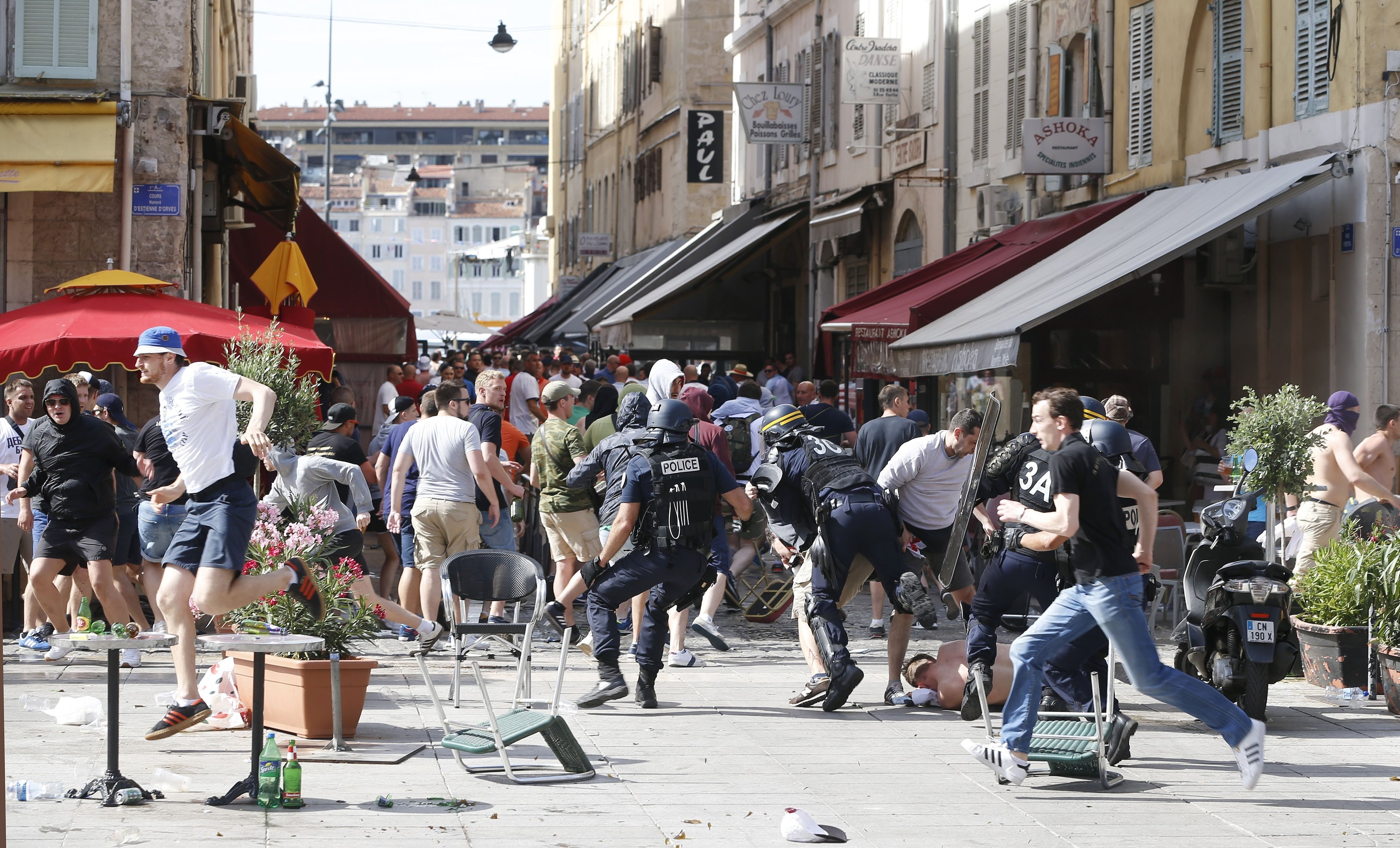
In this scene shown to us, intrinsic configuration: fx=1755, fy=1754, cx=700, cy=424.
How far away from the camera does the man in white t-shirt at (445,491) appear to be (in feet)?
37.0

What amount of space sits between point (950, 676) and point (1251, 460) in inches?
94.6

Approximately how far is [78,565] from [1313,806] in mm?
7256

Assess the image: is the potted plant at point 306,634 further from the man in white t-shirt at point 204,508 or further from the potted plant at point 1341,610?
the potted plant at point 1341,610

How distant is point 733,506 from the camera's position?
30.3 feet

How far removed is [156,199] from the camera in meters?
15.6

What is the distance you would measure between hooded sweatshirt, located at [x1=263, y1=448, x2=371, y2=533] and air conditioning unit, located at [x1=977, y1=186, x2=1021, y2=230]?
31.4 feet

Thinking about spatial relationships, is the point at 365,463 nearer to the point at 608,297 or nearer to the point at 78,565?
the point at 78,565

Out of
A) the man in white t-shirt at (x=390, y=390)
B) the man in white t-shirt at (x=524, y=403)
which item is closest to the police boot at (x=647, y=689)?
the man in white t-shirt at (x=524, y=403)

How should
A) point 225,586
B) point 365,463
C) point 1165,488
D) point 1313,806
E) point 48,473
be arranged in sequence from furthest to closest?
point 1165,488, point 365,463, point 48,473, point 225,586, point 1313,806

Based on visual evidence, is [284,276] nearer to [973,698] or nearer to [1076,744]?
[973,698]

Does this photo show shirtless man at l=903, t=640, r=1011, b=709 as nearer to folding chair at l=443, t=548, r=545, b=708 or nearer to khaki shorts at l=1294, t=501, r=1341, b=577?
folding chair at l=443, t=548, r=545, b=708

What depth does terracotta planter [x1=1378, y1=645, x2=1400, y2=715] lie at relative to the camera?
926 centimetres

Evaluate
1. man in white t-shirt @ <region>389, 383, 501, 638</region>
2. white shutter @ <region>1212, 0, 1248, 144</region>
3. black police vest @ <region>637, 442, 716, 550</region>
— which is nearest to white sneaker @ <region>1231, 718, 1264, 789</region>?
black police vest @ <region>637, 442, 716, 550</region>

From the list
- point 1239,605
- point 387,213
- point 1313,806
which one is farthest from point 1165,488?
point 387,213
